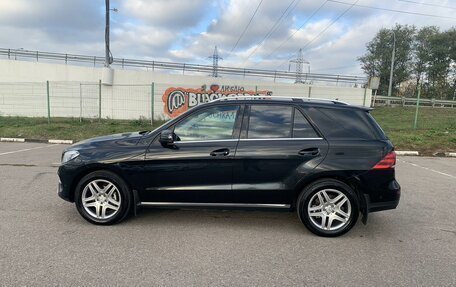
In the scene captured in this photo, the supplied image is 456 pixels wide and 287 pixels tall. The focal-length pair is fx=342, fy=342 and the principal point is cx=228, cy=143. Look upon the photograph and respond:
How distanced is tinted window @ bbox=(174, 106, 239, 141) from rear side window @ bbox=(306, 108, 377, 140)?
1.00 meters

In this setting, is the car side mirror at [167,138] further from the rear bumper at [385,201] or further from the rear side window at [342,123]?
the rear bumper at [385,201]

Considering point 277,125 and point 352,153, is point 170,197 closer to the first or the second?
point 277,125

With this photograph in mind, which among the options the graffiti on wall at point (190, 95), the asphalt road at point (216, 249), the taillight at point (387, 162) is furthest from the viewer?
the graffiti on wall at point (190, 95)

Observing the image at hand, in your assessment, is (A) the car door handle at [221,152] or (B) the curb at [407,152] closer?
(A) the car door handle at [221,152]

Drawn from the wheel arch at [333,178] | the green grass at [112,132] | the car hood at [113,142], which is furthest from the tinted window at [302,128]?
the green grass at [112,132]

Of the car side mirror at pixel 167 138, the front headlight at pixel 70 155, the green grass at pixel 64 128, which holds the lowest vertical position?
the green grass at pixel 64 128

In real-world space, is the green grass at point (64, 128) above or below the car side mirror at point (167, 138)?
below

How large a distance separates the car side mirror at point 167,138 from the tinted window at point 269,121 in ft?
3.06

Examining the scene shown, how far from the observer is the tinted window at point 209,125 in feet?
14.1

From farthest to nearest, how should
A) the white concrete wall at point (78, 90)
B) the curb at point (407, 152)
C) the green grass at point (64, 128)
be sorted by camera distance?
the white concrete wall at point (78, 90)
the green grass at point (64, 128)
the curb at point (407, 152)

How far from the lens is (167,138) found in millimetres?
4125

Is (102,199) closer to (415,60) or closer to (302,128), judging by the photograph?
(302,128)

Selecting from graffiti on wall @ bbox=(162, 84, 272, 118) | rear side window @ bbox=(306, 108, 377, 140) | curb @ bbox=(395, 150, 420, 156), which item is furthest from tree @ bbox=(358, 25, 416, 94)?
rear side window @ bbox=(306, 108, 377, 140)

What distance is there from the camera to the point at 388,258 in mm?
3631
